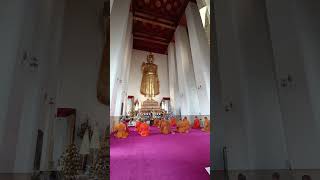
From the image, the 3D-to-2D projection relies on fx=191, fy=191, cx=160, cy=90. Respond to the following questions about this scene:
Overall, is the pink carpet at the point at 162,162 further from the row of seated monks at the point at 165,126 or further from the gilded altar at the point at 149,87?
the gilded altar at the point at 149,87

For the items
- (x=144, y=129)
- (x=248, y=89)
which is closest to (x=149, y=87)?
(x=144, y=129)

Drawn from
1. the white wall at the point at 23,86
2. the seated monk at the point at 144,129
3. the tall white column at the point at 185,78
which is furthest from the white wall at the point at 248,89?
the seated monk at the point at 144,129

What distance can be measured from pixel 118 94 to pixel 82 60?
0.34 m

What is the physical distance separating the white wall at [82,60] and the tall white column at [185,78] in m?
0.79

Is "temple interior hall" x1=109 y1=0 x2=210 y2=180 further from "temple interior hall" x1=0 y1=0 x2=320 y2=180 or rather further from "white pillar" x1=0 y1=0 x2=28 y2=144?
"white pillar" x1=0 y1=0 x2=28 y2=144

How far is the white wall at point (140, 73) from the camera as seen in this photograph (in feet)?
6.31

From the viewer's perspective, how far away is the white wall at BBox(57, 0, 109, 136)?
894 mm

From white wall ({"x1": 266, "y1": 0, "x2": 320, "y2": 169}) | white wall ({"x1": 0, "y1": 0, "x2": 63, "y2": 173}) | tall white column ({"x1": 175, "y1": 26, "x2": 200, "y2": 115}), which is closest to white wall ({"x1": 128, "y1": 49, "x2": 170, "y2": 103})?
tall white column ({"x1": 175, "y1": 26, "x2": 200, "y2": 115})

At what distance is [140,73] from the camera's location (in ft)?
6.88

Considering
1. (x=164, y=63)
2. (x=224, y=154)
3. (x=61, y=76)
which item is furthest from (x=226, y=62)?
(x=164, y=63)

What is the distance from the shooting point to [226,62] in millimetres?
1033

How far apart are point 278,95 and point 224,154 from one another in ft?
1.43

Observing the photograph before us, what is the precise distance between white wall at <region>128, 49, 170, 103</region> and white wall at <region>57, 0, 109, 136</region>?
88cm

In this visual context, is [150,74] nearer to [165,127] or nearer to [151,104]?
[151,104]
